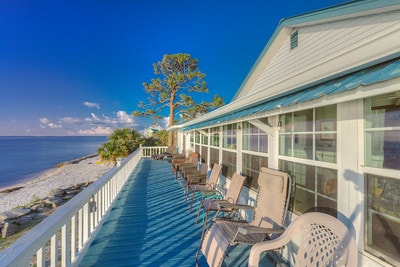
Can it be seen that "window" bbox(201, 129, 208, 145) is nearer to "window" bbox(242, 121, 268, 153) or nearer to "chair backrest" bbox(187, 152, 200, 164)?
"chair backrest" bbox(187, 152, 200, 164)

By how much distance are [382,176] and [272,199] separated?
1.43 m

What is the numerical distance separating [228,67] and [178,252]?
23.7 m

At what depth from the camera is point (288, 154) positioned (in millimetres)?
3068

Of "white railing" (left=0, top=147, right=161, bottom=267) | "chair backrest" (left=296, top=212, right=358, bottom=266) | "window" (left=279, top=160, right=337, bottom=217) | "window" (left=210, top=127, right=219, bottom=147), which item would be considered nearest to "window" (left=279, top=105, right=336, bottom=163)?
"window" (left=279, top=160, right=337, bottom=217)

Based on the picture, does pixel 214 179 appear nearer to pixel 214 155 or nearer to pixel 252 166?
pixel 252 166

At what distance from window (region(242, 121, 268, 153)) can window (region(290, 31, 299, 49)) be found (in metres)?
2.84

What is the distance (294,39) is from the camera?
19.5ft

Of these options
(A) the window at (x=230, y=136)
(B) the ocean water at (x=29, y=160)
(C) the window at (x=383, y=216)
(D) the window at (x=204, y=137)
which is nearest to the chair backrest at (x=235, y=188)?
(A) the window at (x=230, y=136)

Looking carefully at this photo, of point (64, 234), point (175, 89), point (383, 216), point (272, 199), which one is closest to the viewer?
point (383, 216)

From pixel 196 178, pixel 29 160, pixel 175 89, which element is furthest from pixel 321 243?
pixel 29 160

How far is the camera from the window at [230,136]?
213 inches

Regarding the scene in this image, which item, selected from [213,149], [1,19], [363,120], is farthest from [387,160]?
[1,19]

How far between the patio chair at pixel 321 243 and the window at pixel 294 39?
16.9 ft

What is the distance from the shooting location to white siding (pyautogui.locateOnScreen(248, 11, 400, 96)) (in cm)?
139
